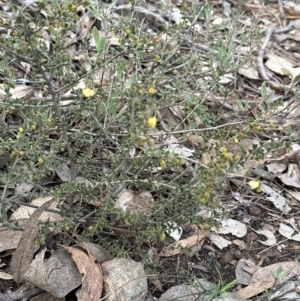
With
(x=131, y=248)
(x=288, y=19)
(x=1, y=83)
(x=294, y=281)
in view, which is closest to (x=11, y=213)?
(x=131, y=248)

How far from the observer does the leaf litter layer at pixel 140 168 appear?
1903mm

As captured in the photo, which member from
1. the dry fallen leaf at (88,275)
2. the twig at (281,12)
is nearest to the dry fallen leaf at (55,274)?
the dry fallen leaf at (88,275)

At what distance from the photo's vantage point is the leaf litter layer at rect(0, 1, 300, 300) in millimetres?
1903

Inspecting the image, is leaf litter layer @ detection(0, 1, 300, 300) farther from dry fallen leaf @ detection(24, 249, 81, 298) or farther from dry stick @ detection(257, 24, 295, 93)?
dry stick @ detection(257, 24, 295, 93)

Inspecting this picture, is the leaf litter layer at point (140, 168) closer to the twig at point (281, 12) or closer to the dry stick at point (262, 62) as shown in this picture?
the dry stick at point (262, 62)

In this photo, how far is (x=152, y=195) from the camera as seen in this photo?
250 cm

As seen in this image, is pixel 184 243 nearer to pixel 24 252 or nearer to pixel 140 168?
pixel 140 168

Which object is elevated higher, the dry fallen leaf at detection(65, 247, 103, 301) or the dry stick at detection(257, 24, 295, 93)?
the dry stick at detection(257, 24, 295, 93)

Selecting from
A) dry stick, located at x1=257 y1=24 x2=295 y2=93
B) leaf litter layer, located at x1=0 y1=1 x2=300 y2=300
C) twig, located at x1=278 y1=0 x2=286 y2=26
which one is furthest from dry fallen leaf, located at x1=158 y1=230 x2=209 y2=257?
twig, located at x1=278 y1=0 x2=286 y2=26

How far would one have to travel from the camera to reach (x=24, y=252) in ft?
6.93

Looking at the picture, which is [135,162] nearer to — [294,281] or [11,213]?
[11,213]

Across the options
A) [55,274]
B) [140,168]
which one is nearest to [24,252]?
[55,274]

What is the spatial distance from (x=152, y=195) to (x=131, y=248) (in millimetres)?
295

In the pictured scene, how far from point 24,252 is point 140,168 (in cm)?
52
